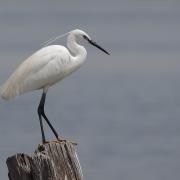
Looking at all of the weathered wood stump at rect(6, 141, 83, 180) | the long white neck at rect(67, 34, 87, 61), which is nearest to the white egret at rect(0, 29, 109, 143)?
the long white neck at rect(67, 34, 87, 61)

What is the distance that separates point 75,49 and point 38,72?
922 mm

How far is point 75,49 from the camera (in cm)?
1431

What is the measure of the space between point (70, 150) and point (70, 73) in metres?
6.87

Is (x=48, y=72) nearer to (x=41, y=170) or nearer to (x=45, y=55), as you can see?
(x=45, y=55)

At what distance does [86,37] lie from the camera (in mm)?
14188

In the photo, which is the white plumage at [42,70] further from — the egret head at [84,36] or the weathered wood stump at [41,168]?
the weathered wood stump at [41,168]

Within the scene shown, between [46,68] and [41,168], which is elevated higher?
[46,68]

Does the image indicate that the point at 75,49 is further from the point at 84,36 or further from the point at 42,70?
the point at 42,70

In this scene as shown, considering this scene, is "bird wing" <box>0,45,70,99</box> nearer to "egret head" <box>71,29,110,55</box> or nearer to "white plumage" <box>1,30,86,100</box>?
"white plumage" <box>1,30,86,100</box>

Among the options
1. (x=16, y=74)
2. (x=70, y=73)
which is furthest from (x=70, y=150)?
(x=70, y=73)

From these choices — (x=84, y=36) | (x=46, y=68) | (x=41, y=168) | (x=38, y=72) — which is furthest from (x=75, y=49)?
(x=41, y=168)

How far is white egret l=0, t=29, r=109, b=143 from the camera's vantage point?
13723mm

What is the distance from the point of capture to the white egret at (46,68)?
1372 centimetres

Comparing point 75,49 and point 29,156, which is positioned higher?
point 75,49
